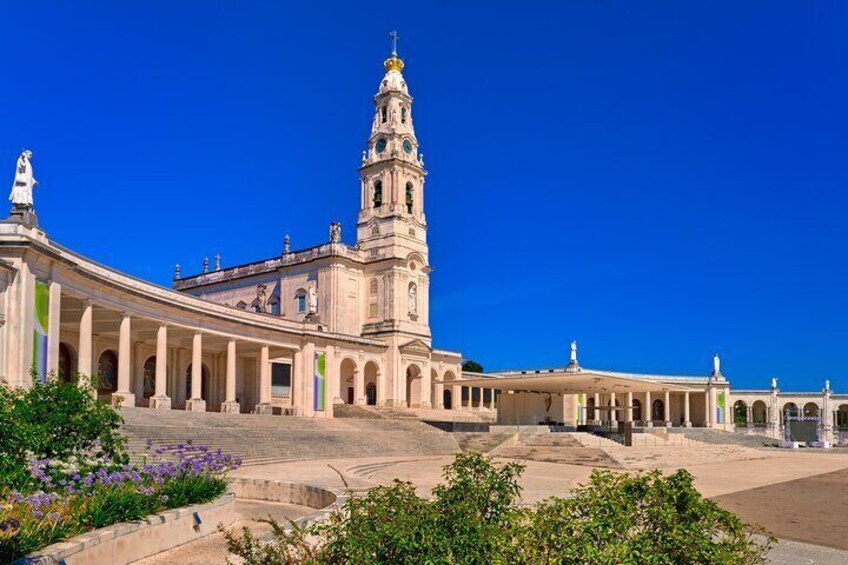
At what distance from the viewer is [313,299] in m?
60.8

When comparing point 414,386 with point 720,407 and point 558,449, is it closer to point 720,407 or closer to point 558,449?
point 558,449

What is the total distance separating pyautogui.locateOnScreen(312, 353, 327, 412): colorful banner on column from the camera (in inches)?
2079

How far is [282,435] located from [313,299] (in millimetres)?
25902

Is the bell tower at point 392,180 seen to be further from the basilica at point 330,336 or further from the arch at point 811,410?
the arch at point 811,410

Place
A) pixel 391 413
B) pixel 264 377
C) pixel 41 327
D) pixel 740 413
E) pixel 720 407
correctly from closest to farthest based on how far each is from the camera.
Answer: pixel 41 327
pixel 264 377
pixel 391 413
pixel 720 407
pixel 740 413

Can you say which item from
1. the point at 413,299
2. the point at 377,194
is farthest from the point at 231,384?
the point at 377,194

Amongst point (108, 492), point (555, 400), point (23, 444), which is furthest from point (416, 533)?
point (555, 400)

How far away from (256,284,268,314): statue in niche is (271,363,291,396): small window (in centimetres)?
695

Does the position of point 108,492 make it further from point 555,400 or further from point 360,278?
point 360,278

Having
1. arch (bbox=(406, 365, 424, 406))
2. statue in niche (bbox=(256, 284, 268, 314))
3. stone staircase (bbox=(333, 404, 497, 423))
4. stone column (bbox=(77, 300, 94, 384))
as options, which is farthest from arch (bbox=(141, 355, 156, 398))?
arch (bbox=(406, 365, 424, 406))

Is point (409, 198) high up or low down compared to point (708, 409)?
up

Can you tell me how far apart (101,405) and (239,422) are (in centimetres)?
2516

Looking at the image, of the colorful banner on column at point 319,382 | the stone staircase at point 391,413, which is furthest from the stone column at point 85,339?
the stone staircase at point 391,413

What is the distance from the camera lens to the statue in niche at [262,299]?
65938 mm
